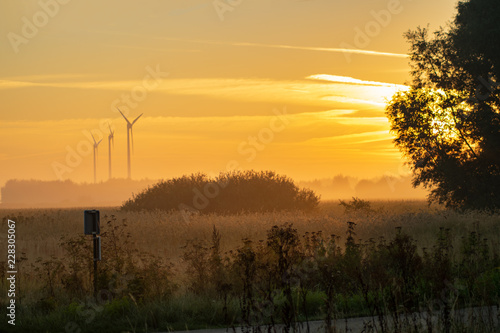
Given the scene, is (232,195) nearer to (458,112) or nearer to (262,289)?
(458,112)

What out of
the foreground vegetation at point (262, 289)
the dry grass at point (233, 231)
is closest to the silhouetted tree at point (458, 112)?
the dry grass at point (233, 231)

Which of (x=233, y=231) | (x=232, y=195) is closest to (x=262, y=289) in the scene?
(x=233, y=231)

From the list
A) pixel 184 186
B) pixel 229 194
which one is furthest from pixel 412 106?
pixel 184 186

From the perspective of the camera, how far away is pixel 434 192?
42.0 metres

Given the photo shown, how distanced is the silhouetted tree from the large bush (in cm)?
1201

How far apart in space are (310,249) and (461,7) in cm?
2996

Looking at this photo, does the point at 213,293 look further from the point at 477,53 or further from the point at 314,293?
the point at 477,53

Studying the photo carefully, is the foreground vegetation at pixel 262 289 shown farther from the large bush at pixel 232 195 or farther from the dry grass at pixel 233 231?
the large bush at pixel 232 195

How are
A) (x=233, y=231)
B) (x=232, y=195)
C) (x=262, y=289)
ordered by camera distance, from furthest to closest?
1. (x=232, y=195)
2. (x=233, y=231)
3. (x=262, y=289)

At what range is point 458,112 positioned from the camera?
39.6 metres

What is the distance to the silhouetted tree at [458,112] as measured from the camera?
3769cm

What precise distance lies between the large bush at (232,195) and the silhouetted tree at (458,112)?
12007mm

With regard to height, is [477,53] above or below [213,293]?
above

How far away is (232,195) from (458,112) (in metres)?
19.7
